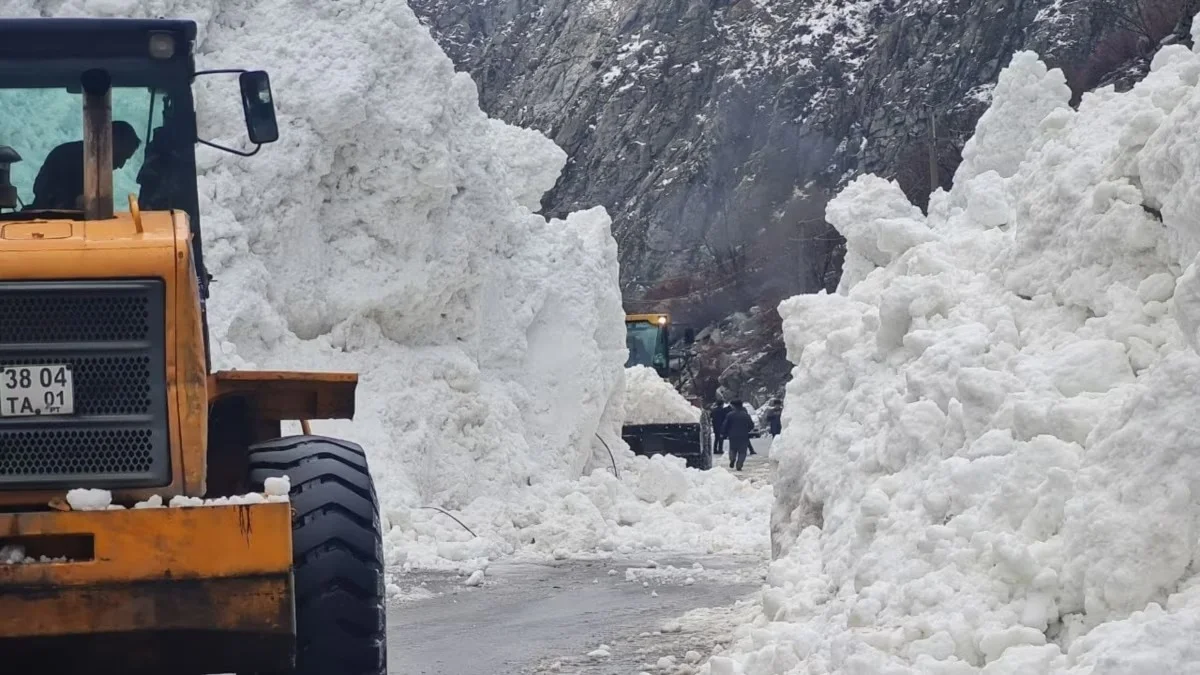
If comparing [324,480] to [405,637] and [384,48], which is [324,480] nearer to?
[405,637]

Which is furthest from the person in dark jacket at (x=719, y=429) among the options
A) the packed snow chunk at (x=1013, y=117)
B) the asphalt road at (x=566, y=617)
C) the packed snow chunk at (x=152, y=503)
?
Result: the packed snow chunk at (x=152, y=503)

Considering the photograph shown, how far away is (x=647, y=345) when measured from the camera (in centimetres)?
3647

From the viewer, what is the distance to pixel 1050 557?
5.29m

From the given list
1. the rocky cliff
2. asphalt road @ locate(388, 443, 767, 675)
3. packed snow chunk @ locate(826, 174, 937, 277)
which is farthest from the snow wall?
Answer: the rocky cliff

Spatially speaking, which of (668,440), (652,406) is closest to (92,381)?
(668,440)

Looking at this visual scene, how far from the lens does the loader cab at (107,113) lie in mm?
5863

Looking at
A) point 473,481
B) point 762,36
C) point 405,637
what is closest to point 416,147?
point 473,481

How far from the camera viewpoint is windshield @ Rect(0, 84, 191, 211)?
19.3 ft

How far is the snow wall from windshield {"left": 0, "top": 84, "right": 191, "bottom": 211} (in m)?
9.03

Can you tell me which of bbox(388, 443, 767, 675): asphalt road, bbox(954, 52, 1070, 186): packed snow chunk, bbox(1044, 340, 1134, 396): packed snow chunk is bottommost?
bbox(388, 443, 767, 675): asphalt road

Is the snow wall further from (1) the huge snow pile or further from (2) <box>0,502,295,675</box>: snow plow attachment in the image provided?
(2) <box>0,502,295,675</box>: snow plow attachment

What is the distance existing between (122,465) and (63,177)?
1332 mm

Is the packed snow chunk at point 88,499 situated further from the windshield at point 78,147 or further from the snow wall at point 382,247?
the snow wall at point 382,247

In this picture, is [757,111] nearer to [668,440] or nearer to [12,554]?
[668,440]
